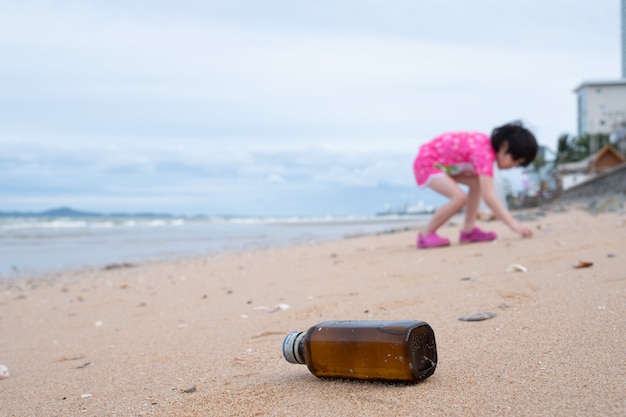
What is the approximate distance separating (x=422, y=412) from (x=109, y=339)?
2.28 metres

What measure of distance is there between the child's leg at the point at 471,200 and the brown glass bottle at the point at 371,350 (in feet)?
17.1

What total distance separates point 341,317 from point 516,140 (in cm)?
382


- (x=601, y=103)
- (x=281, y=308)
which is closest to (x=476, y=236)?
(x=281, y=308)

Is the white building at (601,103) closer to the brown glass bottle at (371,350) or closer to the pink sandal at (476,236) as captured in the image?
the pink sandal at (476,236)

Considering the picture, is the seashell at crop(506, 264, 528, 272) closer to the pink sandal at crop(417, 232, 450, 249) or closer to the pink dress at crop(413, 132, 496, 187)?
the pink dress at crop(413, 132, 496, 187)

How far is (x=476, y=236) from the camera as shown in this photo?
265 inches

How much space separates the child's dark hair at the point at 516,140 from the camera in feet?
20.2

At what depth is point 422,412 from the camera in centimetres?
154

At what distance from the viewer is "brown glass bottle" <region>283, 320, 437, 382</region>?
167 centimetres

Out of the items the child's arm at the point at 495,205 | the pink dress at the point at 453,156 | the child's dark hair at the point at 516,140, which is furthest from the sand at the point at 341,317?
the pink dress at the point at 453,156

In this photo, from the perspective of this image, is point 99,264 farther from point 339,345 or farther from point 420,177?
point 339,345

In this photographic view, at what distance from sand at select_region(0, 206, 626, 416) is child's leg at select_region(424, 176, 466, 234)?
87 cm

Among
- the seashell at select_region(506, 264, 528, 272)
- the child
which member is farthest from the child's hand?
the seashell at select_region(506, 264, 528, 272)

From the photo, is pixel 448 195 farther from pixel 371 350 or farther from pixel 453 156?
pixel 371 350
